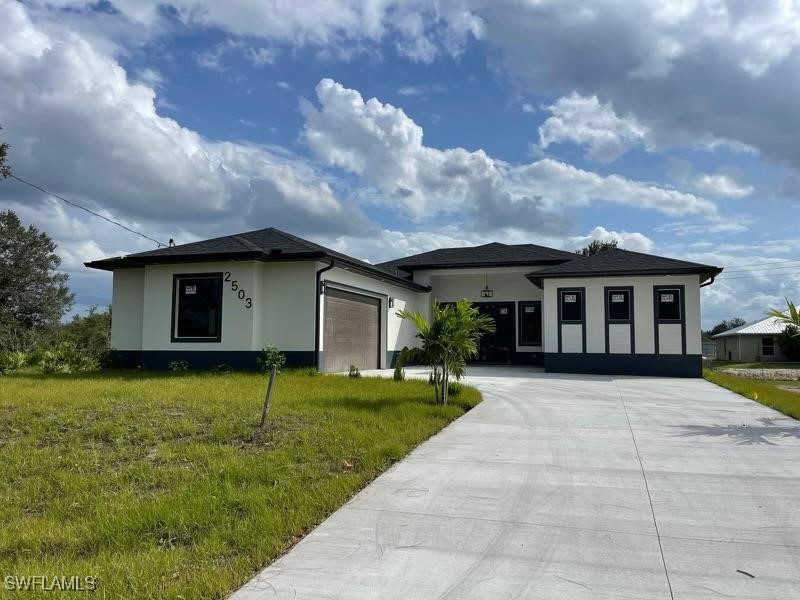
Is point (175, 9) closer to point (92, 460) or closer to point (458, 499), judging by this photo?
point (92, 460)

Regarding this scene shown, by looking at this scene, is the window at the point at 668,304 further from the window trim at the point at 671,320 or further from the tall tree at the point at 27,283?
the tall tree at the point at 27,283

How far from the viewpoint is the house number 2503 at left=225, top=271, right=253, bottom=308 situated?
1444 centimetres

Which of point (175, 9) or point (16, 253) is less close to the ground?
point (175, 9)

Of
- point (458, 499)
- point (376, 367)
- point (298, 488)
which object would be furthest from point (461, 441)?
point (376, 367)

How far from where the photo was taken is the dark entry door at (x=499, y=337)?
70.8 ft

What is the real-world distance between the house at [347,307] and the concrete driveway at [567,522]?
812 cm

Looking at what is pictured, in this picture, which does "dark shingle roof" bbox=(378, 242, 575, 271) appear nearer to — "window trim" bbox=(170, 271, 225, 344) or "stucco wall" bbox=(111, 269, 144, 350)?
"window trim" bbox=(170, 271, 225, 344)

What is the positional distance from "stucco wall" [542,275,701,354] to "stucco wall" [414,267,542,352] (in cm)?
341

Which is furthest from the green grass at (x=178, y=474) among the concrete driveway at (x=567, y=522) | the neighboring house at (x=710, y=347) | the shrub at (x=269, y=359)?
the neighboring house at (x=710, y=347)

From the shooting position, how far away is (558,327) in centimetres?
1778

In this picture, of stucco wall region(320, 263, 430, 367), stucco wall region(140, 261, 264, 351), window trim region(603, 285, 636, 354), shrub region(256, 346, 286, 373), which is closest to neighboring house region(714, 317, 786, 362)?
window trim region(603, 285, 636, 354)

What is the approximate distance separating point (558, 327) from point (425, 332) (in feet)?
32.1

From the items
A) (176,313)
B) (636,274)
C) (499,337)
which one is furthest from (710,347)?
(176,313)

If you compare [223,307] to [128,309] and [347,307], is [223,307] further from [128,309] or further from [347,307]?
[128,309]
